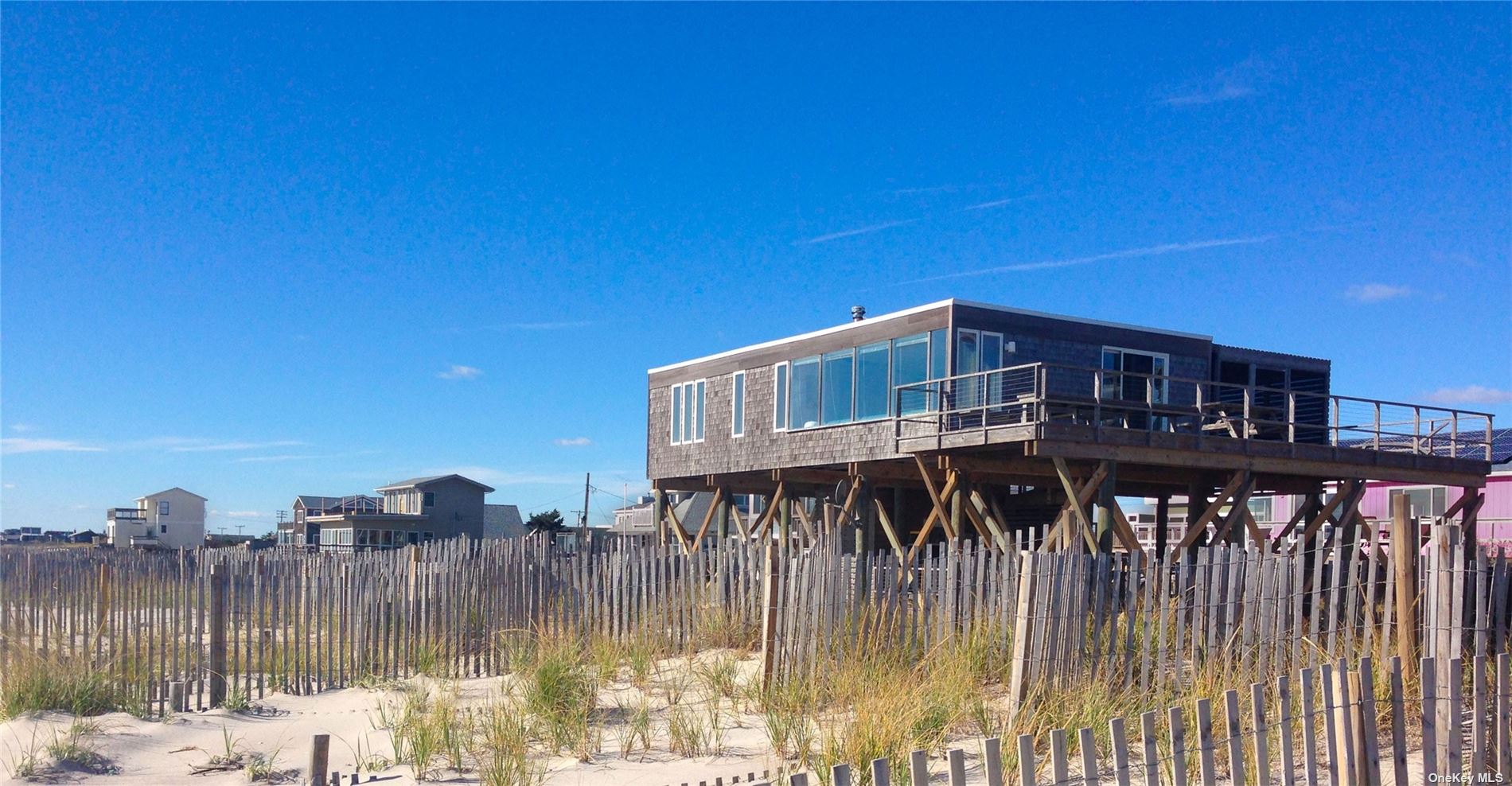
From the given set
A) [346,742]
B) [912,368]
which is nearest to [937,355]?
[912,368]

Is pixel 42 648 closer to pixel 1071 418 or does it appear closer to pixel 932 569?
pixel 932 569

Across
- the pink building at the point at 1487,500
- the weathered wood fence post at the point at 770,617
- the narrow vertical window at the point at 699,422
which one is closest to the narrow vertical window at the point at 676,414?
the narrow vertical window at the point at 699,422

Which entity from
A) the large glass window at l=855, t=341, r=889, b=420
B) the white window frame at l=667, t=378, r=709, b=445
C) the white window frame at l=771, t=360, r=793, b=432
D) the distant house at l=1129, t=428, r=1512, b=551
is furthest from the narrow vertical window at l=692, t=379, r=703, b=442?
the distant house at l=1129, t=428, r=1512, b=551

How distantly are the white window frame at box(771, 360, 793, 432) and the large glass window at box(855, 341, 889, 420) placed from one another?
2.30 metres

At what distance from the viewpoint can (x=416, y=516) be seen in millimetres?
62750

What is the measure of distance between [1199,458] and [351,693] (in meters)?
13.3

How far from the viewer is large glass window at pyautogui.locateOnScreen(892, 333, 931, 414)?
2159 centimetres

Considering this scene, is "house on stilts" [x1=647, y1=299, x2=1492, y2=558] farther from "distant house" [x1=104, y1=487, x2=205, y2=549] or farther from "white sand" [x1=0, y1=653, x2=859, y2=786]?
"distant house" [x1=104, y1=487, x2=205, y2=549]

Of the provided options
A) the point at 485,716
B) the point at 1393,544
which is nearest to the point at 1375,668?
the point at 1393,544

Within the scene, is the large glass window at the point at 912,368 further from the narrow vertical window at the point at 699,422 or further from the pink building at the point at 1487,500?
the pink building at the point at 1487,500

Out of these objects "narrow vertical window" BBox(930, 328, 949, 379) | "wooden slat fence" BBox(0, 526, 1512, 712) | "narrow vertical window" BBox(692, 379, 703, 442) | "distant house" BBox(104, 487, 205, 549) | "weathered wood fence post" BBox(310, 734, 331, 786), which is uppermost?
"narrow vertical window" BBox(930, 328, 949, 379)

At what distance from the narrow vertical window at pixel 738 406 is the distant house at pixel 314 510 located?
4304 cm

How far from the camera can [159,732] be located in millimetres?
10328

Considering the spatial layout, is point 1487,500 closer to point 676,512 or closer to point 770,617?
point 770,617
